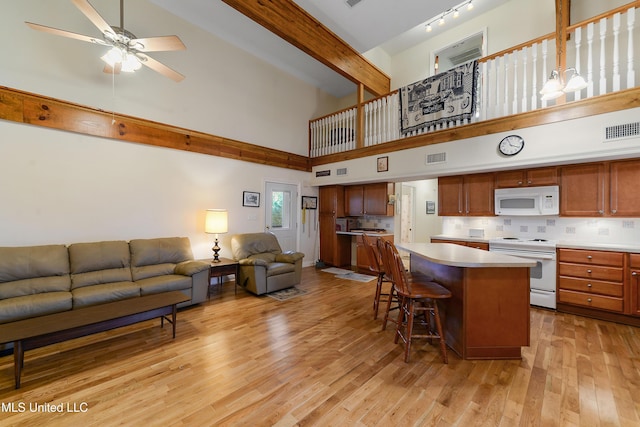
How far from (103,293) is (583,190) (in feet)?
20.2

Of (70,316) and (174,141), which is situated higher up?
(174,141)

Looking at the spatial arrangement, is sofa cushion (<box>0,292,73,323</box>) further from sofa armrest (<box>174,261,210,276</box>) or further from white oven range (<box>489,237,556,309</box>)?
white oven range (<box>489,237,556,309</box>)

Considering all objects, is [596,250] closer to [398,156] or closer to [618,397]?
[618,397]

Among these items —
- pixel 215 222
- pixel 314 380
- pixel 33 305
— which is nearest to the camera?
pixel 314 380

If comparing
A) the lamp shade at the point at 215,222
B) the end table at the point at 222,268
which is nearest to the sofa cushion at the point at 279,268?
the end table at the point at 222,268

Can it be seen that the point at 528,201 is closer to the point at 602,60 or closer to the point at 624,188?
the point at 624,188

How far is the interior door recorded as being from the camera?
568 cm

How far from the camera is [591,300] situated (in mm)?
3176

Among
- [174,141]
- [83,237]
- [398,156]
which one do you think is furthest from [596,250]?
[83,237]

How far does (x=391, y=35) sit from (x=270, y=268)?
4245 mm

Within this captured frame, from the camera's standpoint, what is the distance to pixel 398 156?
4793 millimetres

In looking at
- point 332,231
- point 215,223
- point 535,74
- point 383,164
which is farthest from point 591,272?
point 215,223

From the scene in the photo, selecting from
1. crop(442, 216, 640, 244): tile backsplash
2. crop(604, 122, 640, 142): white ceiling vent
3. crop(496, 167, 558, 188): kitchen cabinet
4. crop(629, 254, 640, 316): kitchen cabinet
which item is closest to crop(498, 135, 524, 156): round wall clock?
crop(496, 167, 558, 188): kitchen cabinet

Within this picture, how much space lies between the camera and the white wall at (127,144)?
3.12 metres
